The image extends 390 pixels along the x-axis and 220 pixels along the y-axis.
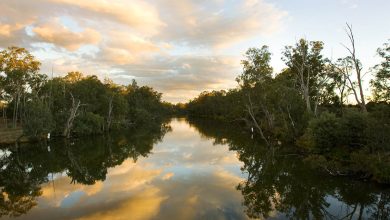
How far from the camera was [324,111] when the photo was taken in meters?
30.4

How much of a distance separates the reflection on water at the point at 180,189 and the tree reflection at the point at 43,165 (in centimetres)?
8

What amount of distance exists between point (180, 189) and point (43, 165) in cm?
1632

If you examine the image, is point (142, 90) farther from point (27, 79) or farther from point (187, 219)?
point (187, 219)

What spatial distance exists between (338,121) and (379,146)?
17.1ft

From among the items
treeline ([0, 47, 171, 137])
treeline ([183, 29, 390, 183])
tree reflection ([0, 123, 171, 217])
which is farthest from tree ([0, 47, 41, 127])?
treeline ([183, 29, 390, 183])

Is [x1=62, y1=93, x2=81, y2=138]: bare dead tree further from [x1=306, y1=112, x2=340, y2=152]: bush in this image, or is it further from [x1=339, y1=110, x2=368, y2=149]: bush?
[x1=339, y1=110, x2=368, y2=149]: bush

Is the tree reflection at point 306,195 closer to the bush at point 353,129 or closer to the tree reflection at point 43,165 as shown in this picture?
the bush at point 353,129

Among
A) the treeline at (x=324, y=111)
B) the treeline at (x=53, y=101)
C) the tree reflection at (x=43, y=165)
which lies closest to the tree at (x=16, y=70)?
the treeline at (x=53, y=101)

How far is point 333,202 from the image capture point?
A: 17016 millimetres

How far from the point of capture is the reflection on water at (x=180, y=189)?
15.8m

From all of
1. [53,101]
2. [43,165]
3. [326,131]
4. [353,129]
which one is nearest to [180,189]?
[326,131]

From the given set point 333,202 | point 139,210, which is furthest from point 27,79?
point 333,202

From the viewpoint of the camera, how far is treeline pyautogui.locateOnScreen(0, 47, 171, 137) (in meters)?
47.0

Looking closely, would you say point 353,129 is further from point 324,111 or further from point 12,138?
point 12,138
